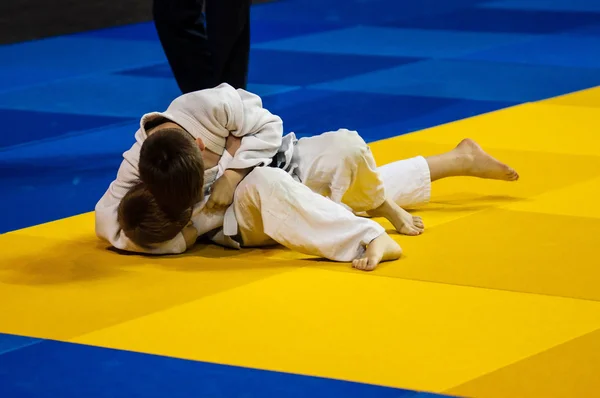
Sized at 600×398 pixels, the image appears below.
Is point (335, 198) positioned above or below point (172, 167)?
above

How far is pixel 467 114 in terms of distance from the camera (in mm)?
7332

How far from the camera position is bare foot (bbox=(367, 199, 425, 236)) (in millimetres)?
4812

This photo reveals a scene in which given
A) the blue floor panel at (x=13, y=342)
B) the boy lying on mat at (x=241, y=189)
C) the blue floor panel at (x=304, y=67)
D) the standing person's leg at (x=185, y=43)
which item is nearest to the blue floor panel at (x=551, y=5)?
the blue floor panel at (x=304, y=67)

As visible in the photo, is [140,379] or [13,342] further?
[13,342]

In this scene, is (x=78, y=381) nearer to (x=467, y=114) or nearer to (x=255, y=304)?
(x=255, y=304)

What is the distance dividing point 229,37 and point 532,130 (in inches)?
71.5

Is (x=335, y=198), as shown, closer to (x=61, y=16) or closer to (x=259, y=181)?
(x=259, y=181)

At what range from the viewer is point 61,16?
1189 centimetres

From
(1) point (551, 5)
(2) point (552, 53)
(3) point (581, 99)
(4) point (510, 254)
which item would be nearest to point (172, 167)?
(4) point (510, 254)

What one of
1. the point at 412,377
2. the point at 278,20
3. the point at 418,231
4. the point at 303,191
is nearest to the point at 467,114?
the point at 418,231

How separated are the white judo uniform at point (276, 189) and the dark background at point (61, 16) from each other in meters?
6.83

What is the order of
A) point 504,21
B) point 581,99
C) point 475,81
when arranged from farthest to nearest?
point 504,21
point 475,81
point 581,99

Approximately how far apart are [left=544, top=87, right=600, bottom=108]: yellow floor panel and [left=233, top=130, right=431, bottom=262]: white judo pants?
2.85m

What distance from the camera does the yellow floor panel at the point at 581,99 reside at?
7.52 metres
